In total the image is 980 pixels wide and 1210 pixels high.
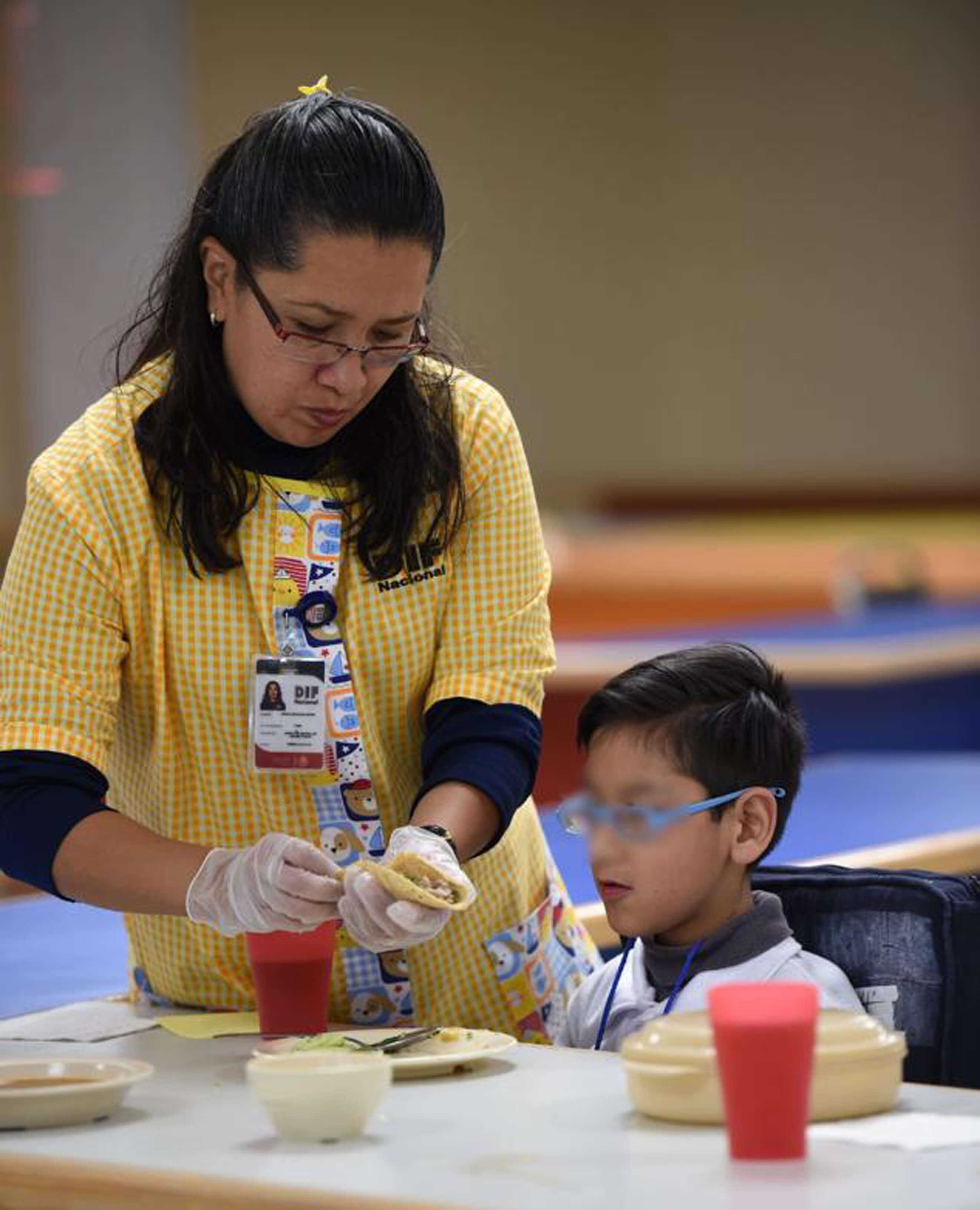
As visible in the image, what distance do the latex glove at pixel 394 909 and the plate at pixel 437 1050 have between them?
3.4 inches

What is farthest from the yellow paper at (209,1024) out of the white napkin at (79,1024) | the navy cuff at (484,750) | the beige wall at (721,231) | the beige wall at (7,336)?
the beige wall at (721,231)

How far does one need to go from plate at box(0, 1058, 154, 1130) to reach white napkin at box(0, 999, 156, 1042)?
0.30 meters

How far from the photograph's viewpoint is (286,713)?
2.11 meters

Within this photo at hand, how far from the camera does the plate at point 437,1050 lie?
1.86 m

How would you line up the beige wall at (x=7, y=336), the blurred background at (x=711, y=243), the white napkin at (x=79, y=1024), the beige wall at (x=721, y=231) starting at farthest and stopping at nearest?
the beige wall at (x=721, y=231)
the blurred background at (x=711, y=243)
the beige wall at (x=7, y=336)
the white napkin at (x=79, y=1024)

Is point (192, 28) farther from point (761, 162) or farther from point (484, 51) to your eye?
point (761, 162)

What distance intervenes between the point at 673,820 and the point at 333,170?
2.31 ft

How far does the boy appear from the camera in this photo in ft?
7.11

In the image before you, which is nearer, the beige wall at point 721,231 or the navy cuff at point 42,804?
the navy cuff at point 42,804

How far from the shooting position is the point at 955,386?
14242 millimetres

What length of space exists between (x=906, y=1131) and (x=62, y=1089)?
0.63m

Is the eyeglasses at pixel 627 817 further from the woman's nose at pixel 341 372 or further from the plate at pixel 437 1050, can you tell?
the woman's nose at pixel 341 372

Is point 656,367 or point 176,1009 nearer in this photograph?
point 176,1009

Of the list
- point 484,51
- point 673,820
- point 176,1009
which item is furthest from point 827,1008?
point 484,51
